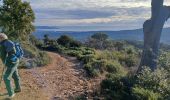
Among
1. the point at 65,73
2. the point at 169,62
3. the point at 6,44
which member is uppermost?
the point at 6,44

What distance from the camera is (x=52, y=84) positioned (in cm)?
1639

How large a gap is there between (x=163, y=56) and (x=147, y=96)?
2.46 m

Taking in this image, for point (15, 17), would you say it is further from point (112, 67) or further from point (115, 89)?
point (115, 89)

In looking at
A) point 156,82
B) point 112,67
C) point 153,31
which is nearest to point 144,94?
point 156,82

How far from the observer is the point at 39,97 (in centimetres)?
A: 1401

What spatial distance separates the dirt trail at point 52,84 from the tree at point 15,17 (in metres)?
8.21

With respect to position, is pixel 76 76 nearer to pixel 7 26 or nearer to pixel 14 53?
pixel 14 53

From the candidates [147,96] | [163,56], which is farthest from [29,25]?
[147,96]

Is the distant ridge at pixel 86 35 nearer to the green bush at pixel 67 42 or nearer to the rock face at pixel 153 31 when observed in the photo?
the green bush at pixel 67 42

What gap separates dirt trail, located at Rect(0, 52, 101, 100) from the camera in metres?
14.3

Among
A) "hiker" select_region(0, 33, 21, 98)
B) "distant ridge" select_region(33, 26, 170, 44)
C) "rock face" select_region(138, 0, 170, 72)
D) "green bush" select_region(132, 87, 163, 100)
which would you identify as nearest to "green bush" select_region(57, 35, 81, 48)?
"distant ridge" select_region(33, 26, 170, 44)

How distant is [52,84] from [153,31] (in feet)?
14.8

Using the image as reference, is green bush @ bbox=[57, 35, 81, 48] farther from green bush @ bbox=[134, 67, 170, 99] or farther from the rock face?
green bush @ bbox=[134, 67, 170, 99]

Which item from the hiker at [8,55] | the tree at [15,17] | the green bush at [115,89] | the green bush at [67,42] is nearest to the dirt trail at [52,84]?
the green bush at [115,89]
